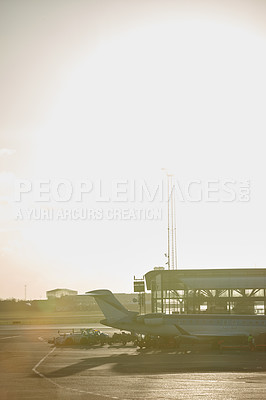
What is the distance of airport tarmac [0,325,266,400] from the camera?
30688 millimetres

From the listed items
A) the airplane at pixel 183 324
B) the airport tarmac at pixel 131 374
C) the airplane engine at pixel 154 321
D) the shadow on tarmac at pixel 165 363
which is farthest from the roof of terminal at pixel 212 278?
the shadow on tarmac at pixel 165 363

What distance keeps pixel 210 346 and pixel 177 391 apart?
30930 mm

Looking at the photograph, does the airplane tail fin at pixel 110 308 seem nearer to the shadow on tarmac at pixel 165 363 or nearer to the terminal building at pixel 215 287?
the shadow on tarmac at pixel 165 363

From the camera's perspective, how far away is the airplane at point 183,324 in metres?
60.2

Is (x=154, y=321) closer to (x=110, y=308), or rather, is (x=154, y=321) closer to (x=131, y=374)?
(x=110, y=308)

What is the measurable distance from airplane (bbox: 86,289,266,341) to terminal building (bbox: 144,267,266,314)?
1071cm

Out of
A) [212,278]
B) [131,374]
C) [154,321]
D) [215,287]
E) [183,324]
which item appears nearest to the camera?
[131,374]

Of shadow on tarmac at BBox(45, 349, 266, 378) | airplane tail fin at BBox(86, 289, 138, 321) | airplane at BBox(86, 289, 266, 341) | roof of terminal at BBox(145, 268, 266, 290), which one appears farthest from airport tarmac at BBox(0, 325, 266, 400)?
roof of terminal at BBox(145, 268, 266, 290)

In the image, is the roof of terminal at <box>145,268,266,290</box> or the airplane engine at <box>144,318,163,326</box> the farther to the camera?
the roof of terminal at <box>145,268,266,290</box>

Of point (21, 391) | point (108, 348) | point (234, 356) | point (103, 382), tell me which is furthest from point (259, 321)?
point (21, 391)

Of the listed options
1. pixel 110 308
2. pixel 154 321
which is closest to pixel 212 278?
pixel 154 321

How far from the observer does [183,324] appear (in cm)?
6047

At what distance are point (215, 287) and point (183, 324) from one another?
13154mm

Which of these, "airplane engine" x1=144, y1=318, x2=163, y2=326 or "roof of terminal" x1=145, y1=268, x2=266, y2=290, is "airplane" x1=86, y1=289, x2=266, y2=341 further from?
"roof of terminal" x1=145, y1=268, x2=266, y2=290
